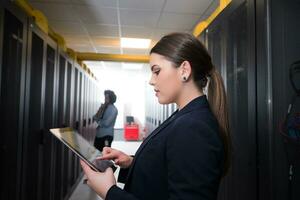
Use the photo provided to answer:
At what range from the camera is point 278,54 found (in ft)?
3.55

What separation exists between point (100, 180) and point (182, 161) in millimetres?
278

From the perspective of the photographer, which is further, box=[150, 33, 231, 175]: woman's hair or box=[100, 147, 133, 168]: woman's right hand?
box=[100, 147, 133, 168]: woman's right hand

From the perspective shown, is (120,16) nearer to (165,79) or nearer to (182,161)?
(165,79)

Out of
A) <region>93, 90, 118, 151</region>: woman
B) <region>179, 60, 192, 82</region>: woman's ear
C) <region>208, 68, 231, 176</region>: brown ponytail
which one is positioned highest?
<region>179, 60, 192, 82</region>: woman's ear

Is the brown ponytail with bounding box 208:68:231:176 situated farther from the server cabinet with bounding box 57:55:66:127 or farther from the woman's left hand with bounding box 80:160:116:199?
the server cabinet with bounding box 57:55:66:127

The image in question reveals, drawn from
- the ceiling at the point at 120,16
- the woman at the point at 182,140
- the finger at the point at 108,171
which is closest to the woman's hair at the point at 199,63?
the woman at the point at 182,140

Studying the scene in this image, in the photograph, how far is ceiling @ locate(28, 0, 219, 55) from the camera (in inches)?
110

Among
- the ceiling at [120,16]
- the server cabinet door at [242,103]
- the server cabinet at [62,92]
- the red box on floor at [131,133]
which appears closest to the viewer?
the server cabinet door at [242,103]

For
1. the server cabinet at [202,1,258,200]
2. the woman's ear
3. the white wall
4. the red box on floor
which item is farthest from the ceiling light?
the white wall

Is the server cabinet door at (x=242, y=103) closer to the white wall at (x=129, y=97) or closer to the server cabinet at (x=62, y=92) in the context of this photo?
the server cabinet at (x=62, y=92)

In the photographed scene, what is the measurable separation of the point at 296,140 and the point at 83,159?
36.2 inches

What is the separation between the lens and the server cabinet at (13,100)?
53.0 inches

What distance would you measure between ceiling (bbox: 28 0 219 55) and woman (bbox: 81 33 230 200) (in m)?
2.17

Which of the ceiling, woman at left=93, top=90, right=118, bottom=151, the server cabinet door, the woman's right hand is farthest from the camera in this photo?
woman at left=93, top=90, right=118, bottom=151
